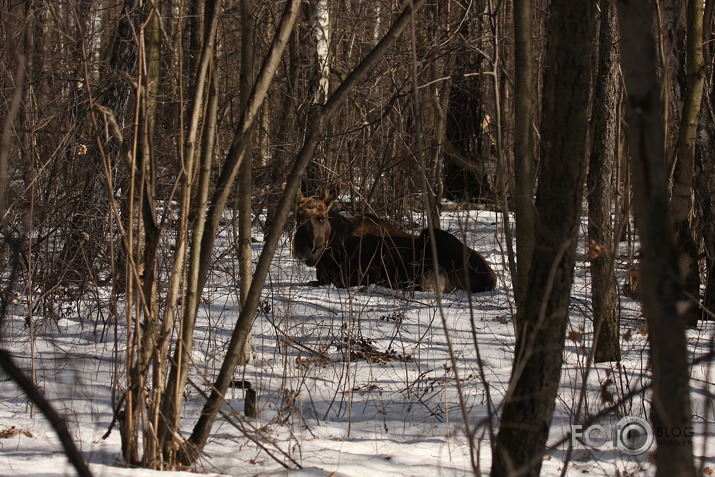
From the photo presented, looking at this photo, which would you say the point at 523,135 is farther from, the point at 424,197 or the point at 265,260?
the point at 265,260

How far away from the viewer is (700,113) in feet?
23.3

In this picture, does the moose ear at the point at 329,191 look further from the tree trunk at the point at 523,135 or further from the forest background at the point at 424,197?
the tree trunk at the point at 523,135

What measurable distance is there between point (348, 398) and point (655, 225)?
356 cm

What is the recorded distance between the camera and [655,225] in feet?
4.40

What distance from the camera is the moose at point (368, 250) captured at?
866 centimetres

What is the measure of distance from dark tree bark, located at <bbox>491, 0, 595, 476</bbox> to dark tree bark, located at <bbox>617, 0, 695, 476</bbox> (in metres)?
0.68

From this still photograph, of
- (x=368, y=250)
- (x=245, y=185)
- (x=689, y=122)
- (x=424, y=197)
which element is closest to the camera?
(x=424, y=197)

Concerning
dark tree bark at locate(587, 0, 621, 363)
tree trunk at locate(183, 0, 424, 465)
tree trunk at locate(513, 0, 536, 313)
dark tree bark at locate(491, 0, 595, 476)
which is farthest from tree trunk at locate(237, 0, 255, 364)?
dark tree bark at locate(491, 0, 595, 476)

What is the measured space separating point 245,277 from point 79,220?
8.88 feet

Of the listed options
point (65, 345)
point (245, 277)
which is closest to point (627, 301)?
point (245, 277)

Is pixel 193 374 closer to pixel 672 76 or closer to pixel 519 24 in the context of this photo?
pixel 519 24

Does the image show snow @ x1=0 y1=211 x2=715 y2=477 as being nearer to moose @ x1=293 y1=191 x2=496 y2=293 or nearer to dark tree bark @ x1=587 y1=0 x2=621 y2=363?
dark tree bark @ x1=587 y1=0 x2=621 y2=363

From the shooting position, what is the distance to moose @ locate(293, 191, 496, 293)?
341 inches

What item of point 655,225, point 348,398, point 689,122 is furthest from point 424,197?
point 689,122
